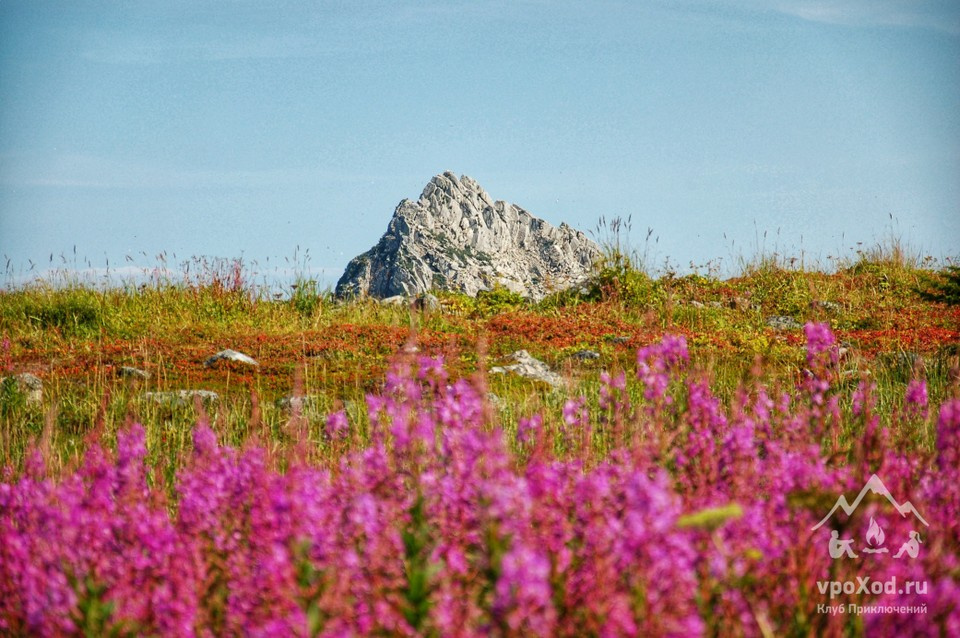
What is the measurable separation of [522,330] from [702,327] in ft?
11.6

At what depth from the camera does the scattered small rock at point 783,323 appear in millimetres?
15758

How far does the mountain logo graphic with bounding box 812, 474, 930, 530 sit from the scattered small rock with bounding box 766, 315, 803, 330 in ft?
41.4

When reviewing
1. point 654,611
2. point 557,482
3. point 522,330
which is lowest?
point 654,611

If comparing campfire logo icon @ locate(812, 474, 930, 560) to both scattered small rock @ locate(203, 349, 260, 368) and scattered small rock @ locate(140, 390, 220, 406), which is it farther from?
scattered small rock @ locate(203, 349, 260, 368)

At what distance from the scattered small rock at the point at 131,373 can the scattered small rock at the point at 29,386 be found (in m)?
0.95

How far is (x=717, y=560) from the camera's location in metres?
2.34

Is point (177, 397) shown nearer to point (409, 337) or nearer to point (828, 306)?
point (409, 337)

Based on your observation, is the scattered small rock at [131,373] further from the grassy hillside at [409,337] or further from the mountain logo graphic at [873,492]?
the mountain logo graphic at [873,492]

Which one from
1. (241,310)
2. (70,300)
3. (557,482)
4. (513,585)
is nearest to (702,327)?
(241,310)

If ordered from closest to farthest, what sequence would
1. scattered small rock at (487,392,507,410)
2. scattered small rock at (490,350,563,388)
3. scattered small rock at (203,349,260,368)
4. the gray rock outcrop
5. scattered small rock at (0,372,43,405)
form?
1. scattered small rock at (487,392,507,410)
2. scattered small rock at (0,372,43,405)
3. scattered small rock at (490,350,563,388)
4. scattered small rock at (203,349,260,368)
5. the gray rock outcrop

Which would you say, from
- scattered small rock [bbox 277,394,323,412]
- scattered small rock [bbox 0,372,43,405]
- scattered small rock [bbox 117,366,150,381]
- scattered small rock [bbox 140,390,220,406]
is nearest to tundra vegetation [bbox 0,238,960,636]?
scattered small rock [bbox 277,394,323,412]

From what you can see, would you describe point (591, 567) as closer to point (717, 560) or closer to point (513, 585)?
point (717, 560)

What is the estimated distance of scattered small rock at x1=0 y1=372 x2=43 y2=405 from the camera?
9023mm

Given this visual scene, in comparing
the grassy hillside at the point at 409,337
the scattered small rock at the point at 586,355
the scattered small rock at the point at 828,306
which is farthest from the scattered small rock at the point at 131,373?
the scattered small rock at the point at 828,306
